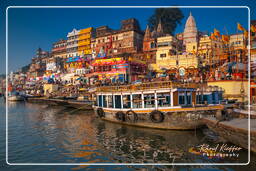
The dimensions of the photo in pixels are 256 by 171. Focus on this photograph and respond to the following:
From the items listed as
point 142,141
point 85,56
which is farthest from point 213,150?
point 85,56

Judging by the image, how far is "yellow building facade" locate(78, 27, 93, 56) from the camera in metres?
75.3

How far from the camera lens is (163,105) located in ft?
51.7

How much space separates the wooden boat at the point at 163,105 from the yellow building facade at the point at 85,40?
5913 cm

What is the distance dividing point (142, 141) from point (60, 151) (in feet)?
17.0

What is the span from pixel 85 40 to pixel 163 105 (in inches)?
2659

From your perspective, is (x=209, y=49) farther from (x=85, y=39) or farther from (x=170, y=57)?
(x=85, y=39)

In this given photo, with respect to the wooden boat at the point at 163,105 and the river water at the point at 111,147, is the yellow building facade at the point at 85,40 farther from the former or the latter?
the river water at the point at 111,147

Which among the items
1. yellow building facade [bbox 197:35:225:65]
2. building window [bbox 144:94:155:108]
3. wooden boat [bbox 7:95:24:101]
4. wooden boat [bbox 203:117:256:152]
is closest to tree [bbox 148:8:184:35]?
yellow building facade [bbox 197:35:225:65]

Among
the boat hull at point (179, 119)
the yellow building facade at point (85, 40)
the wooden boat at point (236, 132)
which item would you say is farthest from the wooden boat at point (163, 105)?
the yellow building facade at point (85, 40)

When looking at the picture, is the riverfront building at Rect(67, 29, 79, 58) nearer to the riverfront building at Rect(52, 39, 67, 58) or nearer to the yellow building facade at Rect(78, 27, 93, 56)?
the yellow building facade at Rect(78, 27, 93, 56)

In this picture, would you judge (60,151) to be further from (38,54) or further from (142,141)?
(38,54)

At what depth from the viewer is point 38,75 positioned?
90938 mm

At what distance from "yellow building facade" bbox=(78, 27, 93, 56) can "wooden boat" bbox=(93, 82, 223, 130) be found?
194ft

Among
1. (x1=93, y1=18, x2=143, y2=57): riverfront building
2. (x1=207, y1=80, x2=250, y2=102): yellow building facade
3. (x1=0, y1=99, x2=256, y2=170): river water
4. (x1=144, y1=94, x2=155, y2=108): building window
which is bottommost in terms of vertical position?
(x1=0, y1=99, x2=256, y2=170): river water
